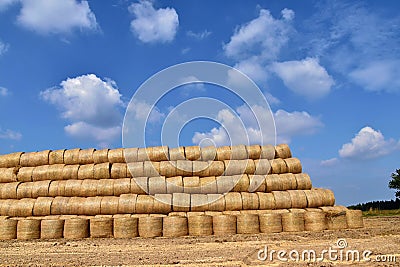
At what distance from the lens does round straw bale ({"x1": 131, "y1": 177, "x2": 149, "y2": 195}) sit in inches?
524

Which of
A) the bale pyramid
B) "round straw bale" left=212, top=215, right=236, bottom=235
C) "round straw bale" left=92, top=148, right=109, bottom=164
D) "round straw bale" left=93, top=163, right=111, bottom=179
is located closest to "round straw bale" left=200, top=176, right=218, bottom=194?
the bale pyramid

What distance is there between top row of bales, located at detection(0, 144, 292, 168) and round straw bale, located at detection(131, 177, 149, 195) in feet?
3.49

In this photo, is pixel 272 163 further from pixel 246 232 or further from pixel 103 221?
pixel 103 221

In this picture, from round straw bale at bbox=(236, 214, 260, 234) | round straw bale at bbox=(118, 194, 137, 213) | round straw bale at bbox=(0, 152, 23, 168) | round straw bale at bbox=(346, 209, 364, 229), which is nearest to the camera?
round straw bale at bbox=(236, 214, 260, 234)

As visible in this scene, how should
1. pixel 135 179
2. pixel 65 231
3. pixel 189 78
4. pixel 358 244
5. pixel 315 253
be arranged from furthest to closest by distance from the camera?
pixel 135 179 < pixel 189 78 < pixel 65 231 < pixel 358 244 < pixel 315 253

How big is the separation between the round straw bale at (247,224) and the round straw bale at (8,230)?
20.3 ft

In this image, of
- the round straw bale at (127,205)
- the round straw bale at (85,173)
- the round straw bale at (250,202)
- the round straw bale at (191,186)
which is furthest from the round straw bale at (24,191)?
the round straw bale at (250,202)

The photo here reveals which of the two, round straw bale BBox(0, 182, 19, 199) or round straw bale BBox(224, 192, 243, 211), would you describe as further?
round straw bale BBox(0, 182, 19, 199)

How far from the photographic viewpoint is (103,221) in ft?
37.3

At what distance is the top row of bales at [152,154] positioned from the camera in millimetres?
14305

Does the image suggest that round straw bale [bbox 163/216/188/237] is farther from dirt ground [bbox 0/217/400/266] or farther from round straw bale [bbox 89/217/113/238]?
round straw bale [bbox 89/217/113/238]

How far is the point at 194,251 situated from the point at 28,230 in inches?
222

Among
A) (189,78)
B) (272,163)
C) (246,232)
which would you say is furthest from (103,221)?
(272,163)

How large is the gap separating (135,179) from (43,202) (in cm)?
297
